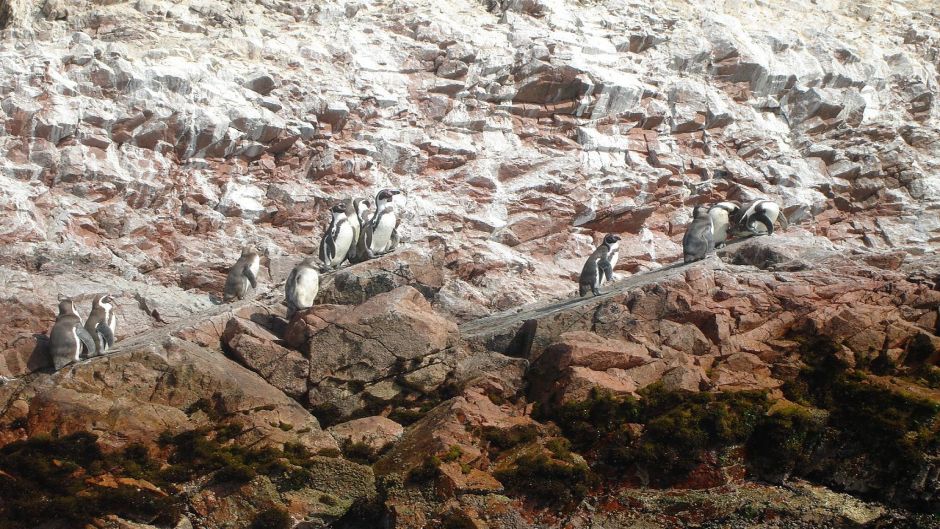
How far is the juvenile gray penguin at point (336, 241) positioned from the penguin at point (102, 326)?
194 inches

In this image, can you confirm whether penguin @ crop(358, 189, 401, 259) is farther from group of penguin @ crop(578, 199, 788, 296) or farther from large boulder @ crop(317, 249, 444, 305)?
group of penguin @ crop(578, 199, 788, 296)

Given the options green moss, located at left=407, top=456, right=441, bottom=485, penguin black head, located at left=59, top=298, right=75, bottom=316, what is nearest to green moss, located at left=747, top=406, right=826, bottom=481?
green moss, located at left=407, top=456, right=441, bottom=485

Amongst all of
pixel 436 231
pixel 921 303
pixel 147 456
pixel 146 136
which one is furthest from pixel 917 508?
pixel 146 136

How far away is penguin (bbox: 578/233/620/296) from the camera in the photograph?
1991 cm

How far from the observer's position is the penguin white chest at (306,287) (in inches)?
752

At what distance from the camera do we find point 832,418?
1633cm

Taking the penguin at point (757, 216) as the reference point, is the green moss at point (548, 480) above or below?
below

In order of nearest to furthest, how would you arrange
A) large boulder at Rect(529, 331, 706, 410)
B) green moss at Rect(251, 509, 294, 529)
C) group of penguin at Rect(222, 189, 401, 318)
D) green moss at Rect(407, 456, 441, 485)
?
green moss at Rect(251, 509, 294, 529), green moss at Rect(407, 456, 441, 485), large boulder at Rect(529, 331, 706, 410), group of penguin at Rect(222, 189, 401, 318)

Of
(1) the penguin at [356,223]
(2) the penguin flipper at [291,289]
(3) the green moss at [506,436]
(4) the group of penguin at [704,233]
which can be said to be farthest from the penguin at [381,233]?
(3) the green moss at [506,436]

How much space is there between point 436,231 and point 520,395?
10808 mm

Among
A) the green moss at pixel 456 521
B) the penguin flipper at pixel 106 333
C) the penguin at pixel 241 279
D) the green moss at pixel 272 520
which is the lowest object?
the penguin at pixel 241 279

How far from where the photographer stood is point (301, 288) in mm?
19188

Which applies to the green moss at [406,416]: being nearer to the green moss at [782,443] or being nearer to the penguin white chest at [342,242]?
the green moss at [782,443]

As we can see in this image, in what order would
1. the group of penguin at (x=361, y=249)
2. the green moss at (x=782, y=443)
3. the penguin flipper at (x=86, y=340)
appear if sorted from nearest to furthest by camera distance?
the green moss at (x=782, y=443)
the penguin flipper at (x=86, y=340)
the group of penguin at (x=361, y=249)
